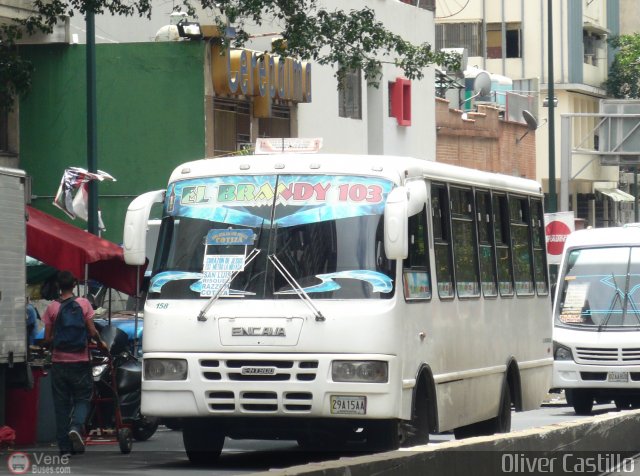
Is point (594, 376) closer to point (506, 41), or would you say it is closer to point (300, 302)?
point (300, 302)

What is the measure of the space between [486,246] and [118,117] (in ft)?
50.8

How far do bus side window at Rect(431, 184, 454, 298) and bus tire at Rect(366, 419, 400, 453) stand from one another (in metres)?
1.67

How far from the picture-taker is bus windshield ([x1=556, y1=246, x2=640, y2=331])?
Result: 908 inches

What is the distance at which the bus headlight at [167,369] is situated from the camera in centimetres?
1342

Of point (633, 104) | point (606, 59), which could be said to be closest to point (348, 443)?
point (633, 104)

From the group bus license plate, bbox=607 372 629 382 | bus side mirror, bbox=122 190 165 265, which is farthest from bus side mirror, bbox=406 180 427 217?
bus license plate, bbox=607 372 629 382

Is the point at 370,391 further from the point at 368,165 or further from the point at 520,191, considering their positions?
the point at 520,191

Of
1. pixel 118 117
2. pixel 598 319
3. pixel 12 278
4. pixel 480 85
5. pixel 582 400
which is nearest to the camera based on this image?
pixel 12 278

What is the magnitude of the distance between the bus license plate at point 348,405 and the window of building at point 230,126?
18.4 meters

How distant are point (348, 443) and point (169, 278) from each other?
2147 millimetres

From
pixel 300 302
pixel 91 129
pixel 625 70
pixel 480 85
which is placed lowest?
pixel 300 302

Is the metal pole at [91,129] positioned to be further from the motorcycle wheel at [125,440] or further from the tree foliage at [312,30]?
the motorcycle wheel at [125,440]

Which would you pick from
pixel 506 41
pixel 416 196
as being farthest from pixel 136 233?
pixel 506 41

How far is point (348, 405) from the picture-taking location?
42.7 ft
